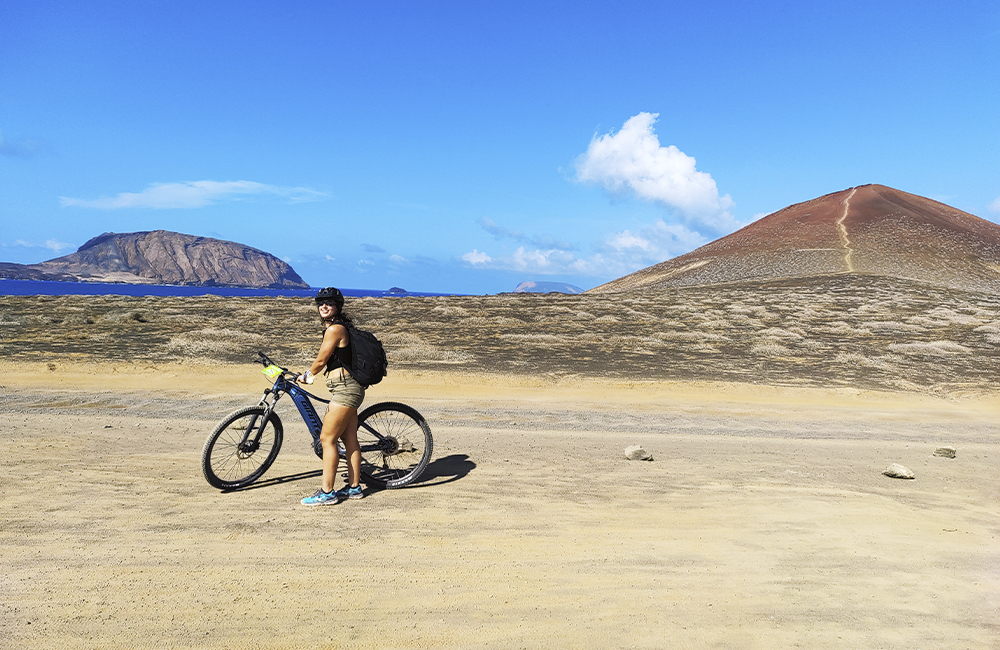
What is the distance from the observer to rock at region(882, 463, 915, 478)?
335 inches

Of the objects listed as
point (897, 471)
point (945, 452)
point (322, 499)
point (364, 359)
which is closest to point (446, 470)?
point (322, 499)

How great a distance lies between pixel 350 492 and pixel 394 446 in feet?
2.67

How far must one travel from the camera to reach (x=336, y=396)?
6.43 m

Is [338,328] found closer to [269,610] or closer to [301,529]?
[301,529]

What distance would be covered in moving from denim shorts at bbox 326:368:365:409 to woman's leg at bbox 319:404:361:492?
77mm

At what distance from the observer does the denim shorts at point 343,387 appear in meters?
6.36

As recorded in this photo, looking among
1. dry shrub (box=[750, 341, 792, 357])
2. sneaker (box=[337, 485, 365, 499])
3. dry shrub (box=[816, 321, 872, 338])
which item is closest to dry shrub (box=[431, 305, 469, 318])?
dry shrub (box=[750, 341, 792, 357])

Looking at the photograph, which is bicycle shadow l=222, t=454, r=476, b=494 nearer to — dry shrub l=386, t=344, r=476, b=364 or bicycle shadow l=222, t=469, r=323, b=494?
bicycle shadow l=222, t=469, r=323, b=494

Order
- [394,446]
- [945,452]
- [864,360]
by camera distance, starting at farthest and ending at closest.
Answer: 1. [864,360]
2. [945,452]
3. [394,446]

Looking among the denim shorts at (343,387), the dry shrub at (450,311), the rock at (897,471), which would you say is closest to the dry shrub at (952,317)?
the dry shrub at (450,311)

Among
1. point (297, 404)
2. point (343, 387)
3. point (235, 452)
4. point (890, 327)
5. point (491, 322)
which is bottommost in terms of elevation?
point (235, 452)

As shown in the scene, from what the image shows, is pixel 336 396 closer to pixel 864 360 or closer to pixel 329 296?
pixel 329 296

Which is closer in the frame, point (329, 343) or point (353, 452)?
point (329, 343)

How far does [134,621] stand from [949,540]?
7.72 meters
